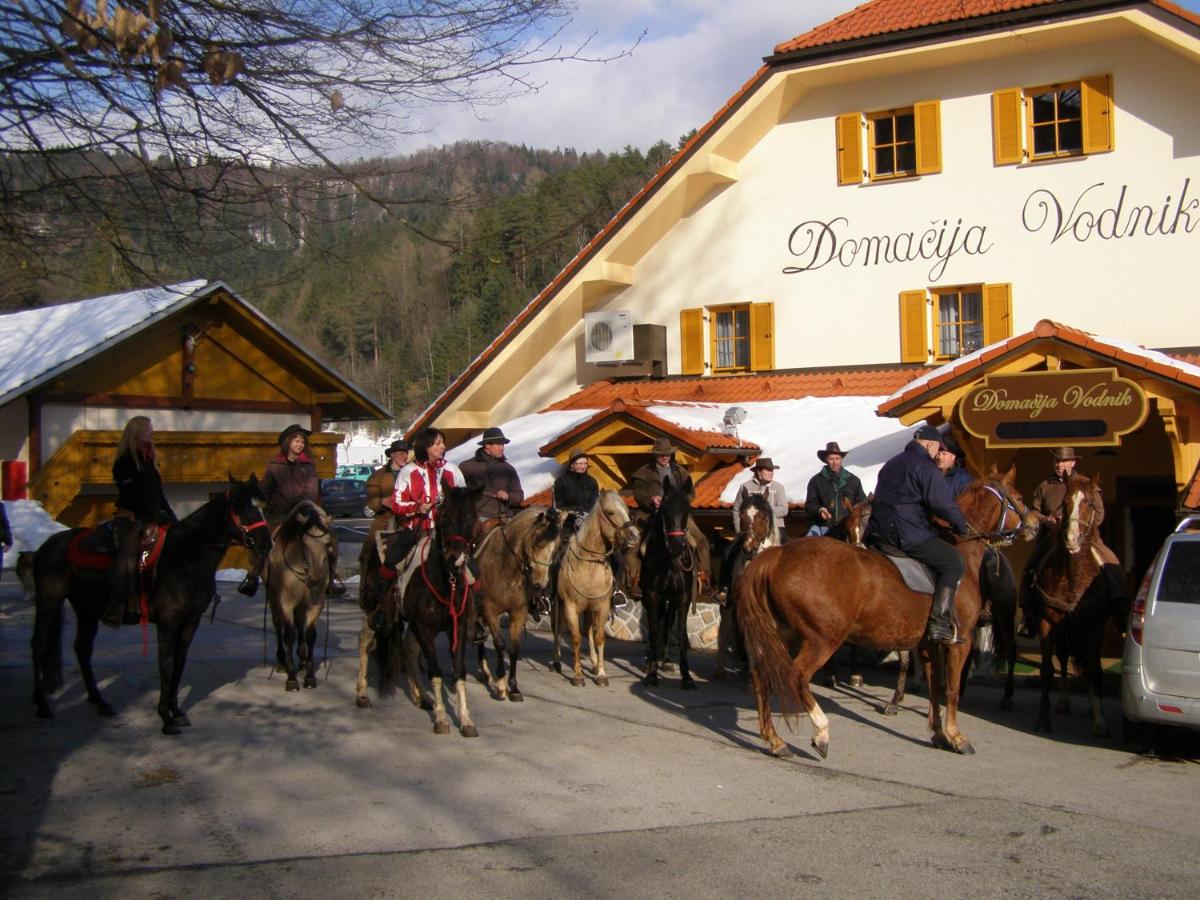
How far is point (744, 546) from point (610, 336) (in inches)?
393

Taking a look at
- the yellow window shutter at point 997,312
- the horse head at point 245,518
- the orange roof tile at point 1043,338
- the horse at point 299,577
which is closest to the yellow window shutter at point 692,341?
the yellow window shutter at point 997,312

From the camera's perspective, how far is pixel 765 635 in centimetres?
984

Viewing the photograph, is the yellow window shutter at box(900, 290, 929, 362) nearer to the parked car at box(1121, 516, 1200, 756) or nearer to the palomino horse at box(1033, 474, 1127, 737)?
the palomino horse at box(1033, 474, 1127, 737)

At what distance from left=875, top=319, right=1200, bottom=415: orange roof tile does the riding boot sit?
544 cm

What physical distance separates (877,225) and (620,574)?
349 inches

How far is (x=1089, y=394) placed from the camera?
14219 millimetres

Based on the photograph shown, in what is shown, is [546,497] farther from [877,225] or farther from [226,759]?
[226,759]

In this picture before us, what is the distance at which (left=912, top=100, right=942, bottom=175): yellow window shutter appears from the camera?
777 inches

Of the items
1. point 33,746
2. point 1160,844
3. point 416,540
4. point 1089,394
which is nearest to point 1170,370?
point 1089,394

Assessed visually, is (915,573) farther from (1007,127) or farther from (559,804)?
(1007,127)

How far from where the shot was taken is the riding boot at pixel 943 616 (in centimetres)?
1006

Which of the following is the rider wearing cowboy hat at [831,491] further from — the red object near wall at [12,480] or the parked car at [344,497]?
the parked car at [344,497]

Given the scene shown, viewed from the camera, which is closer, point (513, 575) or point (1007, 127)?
point (513, 575)

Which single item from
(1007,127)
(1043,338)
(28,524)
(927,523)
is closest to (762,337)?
(1007,127)
